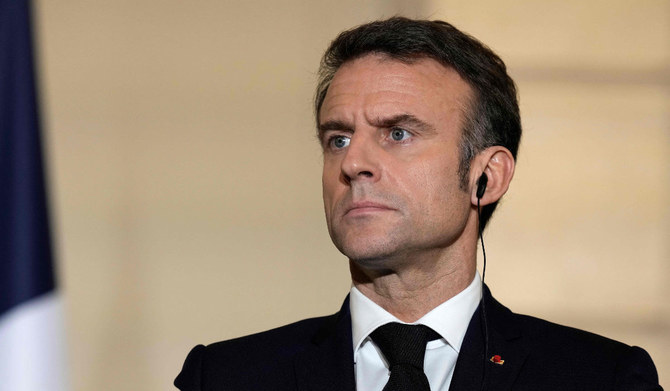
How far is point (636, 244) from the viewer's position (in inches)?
156

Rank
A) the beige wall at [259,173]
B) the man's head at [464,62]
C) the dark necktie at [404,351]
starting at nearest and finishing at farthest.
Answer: the dark necktie at [404,351]
the man's head at [464,62]
the beige wall at [259,173]

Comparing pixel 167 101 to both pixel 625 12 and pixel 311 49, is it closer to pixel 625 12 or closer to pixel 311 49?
pixel 311 49

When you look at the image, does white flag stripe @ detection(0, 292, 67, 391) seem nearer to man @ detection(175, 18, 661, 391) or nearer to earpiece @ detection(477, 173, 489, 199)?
man @ detection(175, 18, 661, 391)

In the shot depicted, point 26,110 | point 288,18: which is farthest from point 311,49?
point 26,110

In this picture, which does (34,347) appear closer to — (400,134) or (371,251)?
(371,251)

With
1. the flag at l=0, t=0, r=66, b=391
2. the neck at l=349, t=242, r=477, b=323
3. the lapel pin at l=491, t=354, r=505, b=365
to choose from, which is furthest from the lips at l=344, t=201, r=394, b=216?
the flag at l=0, t=0, r=66, b=391

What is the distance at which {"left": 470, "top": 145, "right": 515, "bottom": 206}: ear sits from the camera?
2.43 m

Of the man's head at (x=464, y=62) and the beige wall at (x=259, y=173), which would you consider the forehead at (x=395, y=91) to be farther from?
the beige wall at (x=259, y=173)

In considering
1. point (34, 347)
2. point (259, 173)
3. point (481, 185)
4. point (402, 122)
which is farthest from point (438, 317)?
point (259, 173)

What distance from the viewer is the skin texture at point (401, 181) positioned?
89.0 inches

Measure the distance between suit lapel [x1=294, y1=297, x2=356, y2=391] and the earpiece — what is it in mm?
392

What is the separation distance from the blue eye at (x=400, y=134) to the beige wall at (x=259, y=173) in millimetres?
1380

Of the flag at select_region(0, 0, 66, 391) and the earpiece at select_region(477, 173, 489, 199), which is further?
the earpiece at select_region(477, 173, 489, 199)

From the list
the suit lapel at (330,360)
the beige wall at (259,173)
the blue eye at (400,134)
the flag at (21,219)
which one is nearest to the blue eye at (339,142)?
the blue eye at (400,134)
